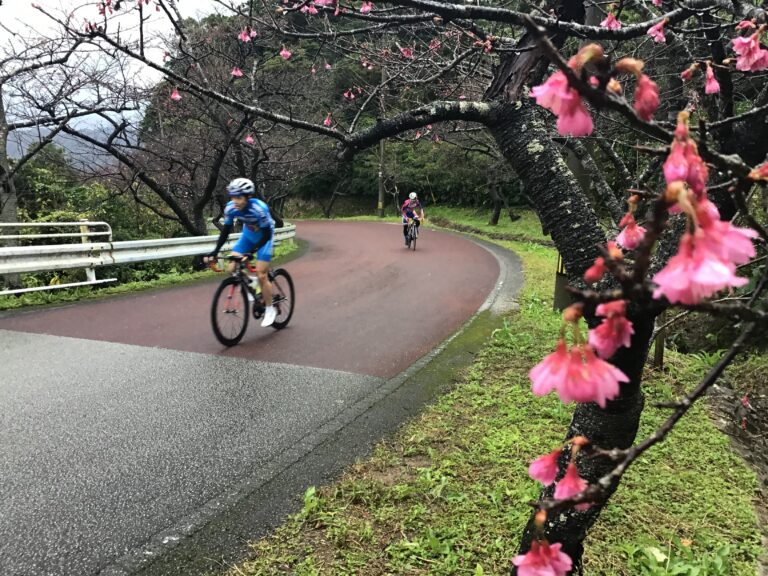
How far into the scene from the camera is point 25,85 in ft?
30.1

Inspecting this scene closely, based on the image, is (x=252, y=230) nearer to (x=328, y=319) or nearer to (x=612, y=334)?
(x=328, y=319)

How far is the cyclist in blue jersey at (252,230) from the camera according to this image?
249 inches

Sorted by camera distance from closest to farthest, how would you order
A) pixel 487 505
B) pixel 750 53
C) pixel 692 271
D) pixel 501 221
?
pixel 692 271 → pixel 750 53 → pixel 487 505 → pixel 501 221

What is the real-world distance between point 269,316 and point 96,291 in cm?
418

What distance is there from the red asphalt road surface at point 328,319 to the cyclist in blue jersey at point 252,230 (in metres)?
0.64

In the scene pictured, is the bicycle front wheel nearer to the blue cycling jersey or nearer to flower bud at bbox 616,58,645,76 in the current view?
the blue cycling jersey

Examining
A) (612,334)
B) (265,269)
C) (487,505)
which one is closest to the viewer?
(612,334)

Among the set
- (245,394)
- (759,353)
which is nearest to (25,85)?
(245,394)

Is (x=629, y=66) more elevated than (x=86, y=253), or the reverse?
(x=629, y=66)

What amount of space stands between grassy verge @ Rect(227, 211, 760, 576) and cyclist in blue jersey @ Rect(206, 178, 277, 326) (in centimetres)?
316

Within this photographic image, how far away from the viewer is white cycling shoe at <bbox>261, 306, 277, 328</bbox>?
22.1 ft

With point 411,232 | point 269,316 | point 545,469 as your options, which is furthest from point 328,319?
point 411,232

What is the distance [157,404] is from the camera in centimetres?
452

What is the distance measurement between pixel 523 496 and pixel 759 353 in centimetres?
443
